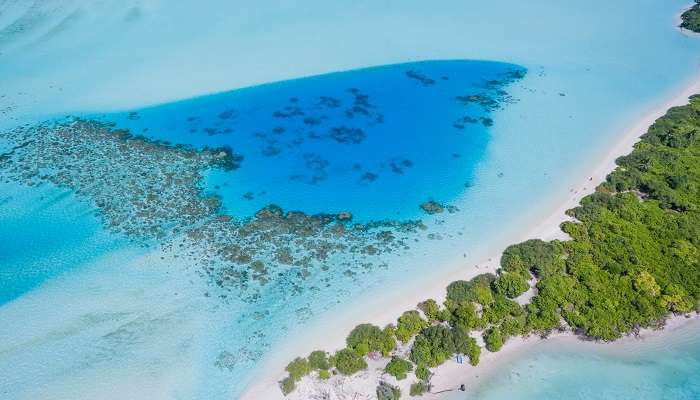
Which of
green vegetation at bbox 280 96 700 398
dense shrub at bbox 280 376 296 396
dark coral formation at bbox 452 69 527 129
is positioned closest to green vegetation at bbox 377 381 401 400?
green vegetation at bbox 280 96 700 398

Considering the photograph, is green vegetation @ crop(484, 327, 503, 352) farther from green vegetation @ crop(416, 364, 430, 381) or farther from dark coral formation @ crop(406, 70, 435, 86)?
dark coral formation @ crop(406, 70, 435, 86)

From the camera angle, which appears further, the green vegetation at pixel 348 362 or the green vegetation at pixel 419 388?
the green vegetation at pixel 348 362

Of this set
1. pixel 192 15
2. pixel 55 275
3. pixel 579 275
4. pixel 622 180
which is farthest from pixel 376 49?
pixel 55 275

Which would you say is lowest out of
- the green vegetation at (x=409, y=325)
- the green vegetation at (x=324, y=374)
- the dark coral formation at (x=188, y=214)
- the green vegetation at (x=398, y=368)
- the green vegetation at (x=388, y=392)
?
the green vegetation at (x=388, y=392)

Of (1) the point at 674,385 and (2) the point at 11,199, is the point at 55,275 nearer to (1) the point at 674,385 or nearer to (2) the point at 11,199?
(2) the point at 11,199

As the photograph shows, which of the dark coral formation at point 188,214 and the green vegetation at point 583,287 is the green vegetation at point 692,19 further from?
the dark coral formation at point 188,214

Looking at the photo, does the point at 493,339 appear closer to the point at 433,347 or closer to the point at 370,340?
the point at 433,347

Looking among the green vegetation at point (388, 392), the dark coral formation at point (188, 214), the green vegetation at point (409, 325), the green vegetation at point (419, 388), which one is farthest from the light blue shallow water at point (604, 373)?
the dark coral formation at point (188, 214)
